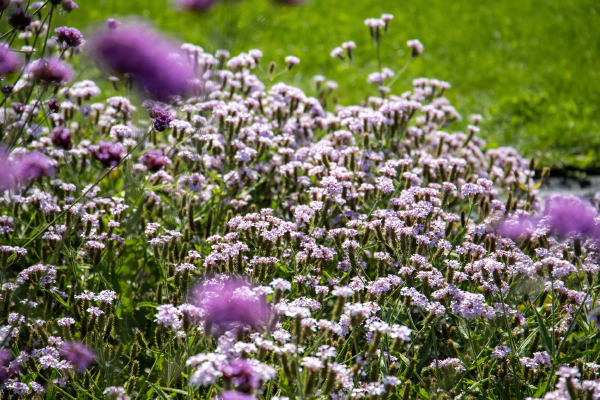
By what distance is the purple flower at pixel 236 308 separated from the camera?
1910mm

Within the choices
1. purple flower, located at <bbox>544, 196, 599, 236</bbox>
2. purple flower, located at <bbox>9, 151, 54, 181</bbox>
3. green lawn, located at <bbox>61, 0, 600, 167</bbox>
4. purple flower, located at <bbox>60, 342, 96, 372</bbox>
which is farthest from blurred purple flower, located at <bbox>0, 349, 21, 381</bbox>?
green lawn, located at <bbox>61, 0, 600, 167</bbox>

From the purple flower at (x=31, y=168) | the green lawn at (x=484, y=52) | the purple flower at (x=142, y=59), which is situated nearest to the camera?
the purple flower at (x=142, y=59)

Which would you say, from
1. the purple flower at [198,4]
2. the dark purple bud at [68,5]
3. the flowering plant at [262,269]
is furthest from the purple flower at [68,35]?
the purple flower at [198,4]

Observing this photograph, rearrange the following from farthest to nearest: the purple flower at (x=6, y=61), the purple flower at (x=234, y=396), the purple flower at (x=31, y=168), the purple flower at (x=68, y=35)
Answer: the purple flower at (x=31, y=168) < the purple flower at (x=68, y=35) < the purple flower at (x=6, y=61) < the purple flower at (x=234, y=396)

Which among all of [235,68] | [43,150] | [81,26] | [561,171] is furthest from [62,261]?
[81,26]

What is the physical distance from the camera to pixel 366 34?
8.88m

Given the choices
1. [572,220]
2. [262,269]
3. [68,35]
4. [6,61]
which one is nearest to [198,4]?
[68,35]

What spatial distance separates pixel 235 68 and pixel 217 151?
3.29ft

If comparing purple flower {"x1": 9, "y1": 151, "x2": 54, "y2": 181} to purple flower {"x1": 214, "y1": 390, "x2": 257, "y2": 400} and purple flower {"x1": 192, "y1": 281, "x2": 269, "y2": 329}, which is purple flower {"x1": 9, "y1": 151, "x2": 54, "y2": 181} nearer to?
purple flower {"x1": 192, "y1": 281, "x2": 269, "y2": 329}

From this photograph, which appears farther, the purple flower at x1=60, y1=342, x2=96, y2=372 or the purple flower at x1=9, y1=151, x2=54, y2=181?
the purple flower at x1=9, y1=151, x2=54, y2=181

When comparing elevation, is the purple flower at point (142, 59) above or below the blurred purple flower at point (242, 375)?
above

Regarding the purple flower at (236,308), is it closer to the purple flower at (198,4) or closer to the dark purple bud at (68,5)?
the purple flower at (198,4)

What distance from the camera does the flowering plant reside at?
1.90 meters

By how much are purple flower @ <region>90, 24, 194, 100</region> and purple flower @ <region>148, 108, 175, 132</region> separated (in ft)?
0.65
